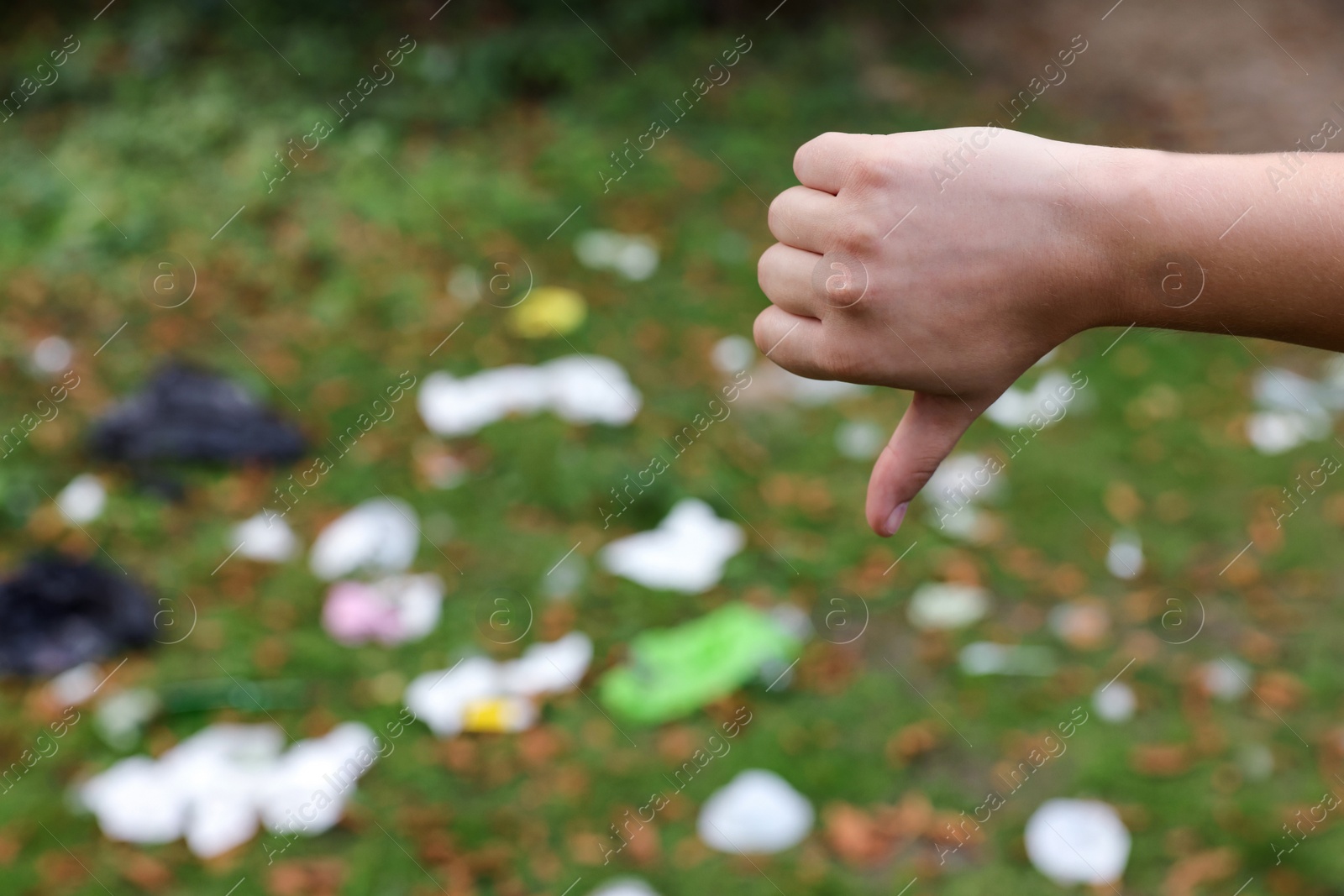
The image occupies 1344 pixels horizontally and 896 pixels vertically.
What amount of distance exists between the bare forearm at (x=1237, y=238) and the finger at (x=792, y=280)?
0.37 meters

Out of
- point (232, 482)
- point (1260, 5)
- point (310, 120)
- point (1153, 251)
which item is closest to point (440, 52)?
point (310, 120)

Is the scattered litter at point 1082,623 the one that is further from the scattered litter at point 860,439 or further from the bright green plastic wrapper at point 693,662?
the scattered litter at point 860,439

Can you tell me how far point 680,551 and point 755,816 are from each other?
1.01 m

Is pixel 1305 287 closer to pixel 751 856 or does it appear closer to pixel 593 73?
pixel 751 856

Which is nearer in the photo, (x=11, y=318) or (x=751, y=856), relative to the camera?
(x=751, y=856)

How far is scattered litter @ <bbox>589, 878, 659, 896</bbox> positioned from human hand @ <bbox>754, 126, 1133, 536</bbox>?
4.84 ft

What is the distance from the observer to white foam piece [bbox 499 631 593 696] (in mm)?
3018

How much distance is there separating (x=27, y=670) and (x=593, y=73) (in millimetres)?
4383

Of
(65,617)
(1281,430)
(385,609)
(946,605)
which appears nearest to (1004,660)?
(946,605)

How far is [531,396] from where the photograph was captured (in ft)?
13.6

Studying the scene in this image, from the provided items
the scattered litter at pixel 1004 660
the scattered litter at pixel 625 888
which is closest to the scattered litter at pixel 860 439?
the scattered litter at pixel 1004 660

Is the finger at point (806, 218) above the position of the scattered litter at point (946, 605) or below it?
above

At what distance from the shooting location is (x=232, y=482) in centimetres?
381

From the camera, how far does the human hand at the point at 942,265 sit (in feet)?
4.30
